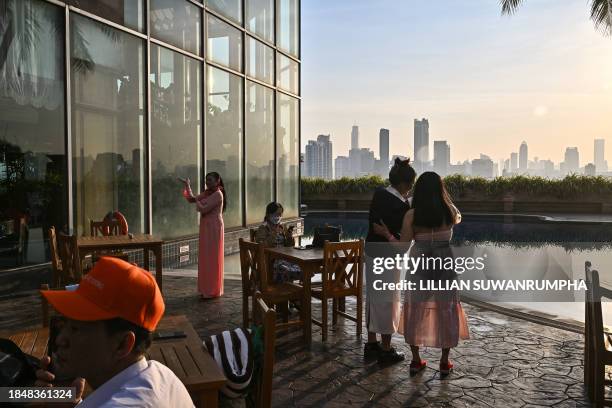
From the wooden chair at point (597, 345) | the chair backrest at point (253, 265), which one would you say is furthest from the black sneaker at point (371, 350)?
the wooden chair at point (597, 345)

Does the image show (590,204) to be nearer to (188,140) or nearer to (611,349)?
(188,140)

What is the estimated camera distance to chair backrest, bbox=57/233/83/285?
4.78 m

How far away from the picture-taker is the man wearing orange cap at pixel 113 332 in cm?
119

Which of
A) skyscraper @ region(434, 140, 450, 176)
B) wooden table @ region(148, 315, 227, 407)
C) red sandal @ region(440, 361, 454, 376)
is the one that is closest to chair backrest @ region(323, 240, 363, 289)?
red sandal @ region(440, 361, 454, 376)

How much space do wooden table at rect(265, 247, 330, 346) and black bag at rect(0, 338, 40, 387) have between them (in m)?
3.02

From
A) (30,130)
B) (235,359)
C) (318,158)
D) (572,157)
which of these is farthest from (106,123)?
(572,157)

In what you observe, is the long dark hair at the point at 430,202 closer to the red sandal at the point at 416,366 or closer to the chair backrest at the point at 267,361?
the red sandal at the point at 416,366

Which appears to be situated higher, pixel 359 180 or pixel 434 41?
pixel 434 41

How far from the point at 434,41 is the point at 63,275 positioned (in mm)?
13461

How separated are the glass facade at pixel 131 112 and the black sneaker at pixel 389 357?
4692mm

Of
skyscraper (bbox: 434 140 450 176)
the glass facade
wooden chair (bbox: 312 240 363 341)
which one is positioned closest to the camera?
wooden chair (bbox: 312 240 363 341)

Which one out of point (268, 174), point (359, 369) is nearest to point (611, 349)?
point (359, 369)

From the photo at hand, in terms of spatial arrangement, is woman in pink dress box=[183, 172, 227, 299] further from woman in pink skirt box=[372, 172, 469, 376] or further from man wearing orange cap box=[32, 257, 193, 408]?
man wearing orange cap box=[32, 257, 193, 408]

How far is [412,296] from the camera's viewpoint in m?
3.78
